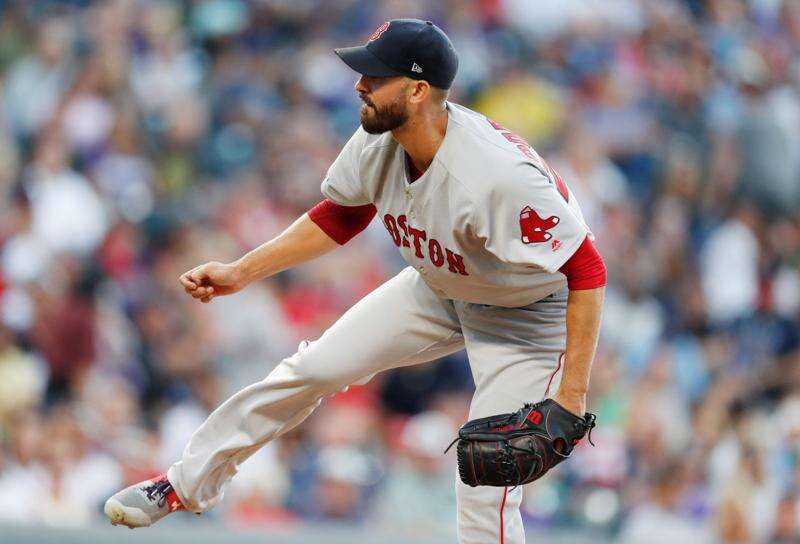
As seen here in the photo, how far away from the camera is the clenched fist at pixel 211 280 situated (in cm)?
366

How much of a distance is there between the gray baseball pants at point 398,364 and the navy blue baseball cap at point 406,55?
66 cm

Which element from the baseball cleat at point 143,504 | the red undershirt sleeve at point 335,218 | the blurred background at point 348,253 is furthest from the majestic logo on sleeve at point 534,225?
the blurred background at point 348,253

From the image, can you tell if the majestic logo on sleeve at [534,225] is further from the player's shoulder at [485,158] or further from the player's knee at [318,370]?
the player's knee at [318,370]

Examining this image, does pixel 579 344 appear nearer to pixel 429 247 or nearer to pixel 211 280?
pixel 429 247

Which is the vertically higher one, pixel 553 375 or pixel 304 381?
pixel 304 381

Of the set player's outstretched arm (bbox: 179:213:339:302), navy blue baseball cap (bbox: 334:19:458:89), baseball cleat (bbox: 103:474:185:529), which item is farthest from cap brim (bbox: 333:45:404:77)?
baseball cleat (bbox: 103:474:185:529)

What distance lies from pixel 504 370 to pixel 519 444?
12.7 inches

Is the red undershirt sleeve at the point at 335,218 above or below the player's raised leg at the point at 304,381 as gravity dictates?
above

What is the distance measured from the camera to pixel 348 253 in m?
6.64

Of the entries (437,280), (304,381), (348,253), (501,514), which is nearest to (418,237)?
(437,280)

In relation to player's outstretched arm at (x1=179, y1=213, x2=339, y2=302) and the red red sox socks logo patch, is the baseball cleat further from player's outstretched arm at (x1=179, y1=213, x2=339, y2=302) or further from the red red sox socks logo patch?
the red red sox socks logo patch

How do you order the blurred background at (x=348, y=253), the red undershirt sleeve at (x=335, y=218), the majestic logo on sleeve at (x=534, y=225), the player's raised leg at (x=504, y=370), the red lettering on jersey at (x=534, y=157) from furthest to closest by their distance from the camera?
the blurred background at (x=348, y=253), the red undershirt sleeve at (x=335, y=218), the player's raised leg at (x=504, y=370), the red lettering on jersey at (x=534, y=157), the majestic logo on sleeve at (x=534, y=225)

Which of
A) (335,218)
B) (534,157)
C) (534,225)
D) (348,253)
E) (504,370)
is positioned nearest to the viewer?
(534,225)

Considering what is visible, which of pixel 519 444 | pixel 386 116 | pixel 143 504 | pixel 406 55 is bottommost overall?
pixel 143 504
